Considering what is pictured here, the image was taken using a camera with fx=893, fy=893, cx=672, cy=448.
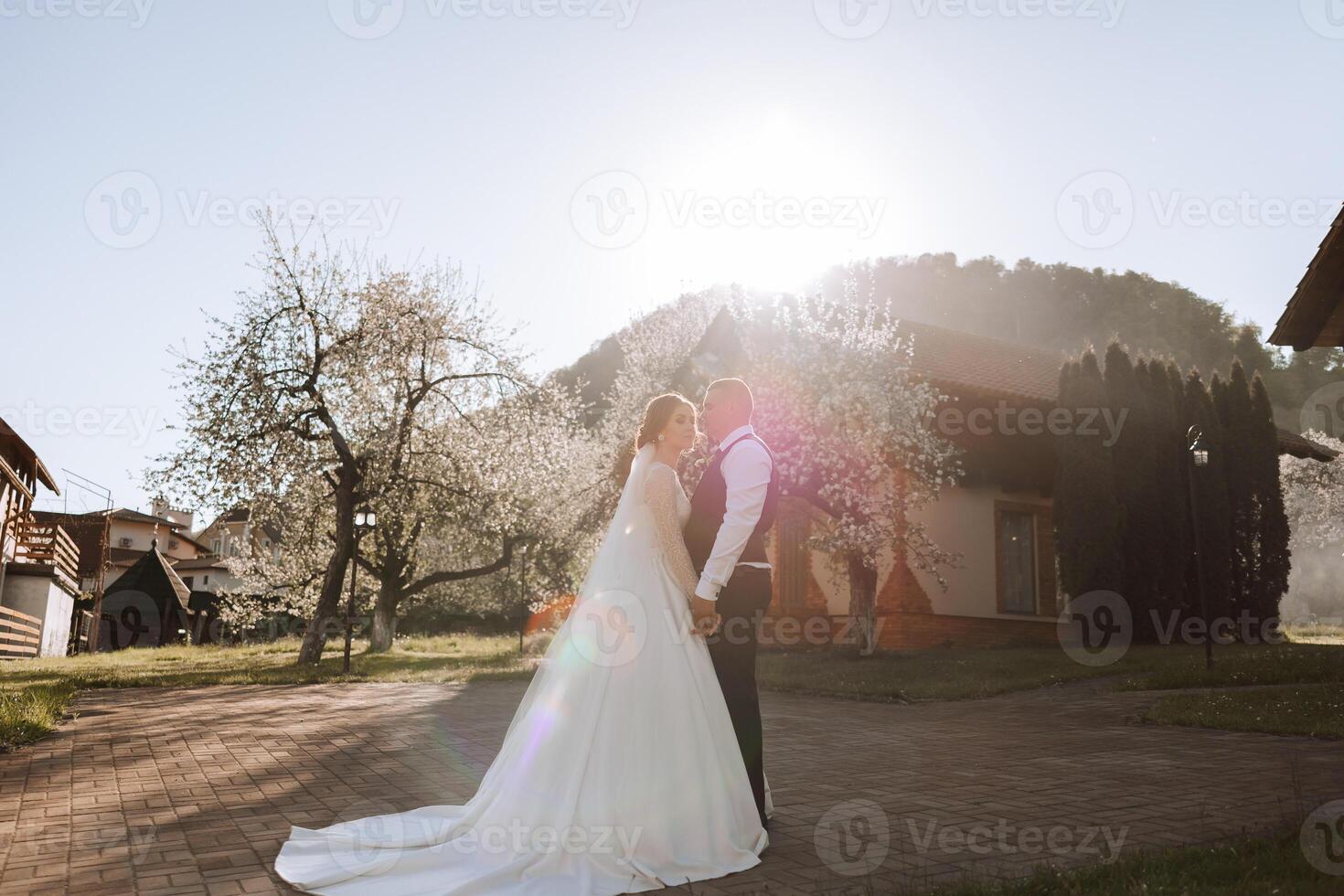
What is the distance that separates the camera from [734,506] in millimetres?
4602

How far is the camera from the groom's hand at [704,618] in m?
4.46

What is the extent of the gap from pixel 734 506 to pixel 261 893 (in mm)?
2688

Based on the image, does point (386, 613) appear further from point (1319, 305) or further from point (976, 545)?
point (1319, 305)

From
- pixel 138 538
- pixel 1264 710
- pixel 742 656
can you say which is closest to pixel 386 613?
pixel 1264 710

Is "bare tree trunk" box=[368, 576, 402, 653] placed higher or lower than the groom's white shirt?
lower

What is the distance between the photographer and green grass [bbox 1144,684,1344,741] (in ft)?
24.7

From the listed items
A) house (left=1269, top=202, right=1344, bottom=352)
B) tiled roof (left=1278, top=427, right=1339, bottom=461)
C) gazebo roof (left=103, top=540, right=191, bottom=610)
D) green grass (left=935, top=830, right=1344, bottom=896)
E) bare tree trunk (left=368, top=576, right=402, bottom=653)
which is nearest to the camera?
green grass (left=935, top=830, right=1344, bottom=896)

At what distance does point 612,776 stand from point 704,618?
0.87m

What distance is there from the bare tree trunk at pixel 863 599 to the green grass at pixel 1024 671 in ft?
1.14

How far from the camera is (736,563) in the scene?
15.3ft

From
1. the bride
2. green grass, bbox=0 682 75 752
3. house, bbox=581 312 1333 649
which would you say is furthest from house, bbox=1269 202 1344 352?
green grass, bbox=0 682 75 752

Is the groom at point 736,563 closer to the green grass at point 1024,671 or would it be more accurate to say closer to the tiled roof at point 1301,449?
the green grass at point 1024,671

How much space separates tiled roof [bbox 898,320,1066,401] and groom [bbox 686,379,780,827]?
41.7ft

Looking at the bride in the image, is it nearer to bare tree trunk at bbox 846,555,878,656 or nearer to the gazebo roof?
bare tree trunk at bbox 846,555,878,656
